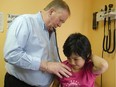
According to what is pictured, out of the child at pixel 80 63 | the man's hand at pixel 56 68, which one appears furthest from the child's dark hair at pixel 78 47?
the man's hand at pixel 56 68

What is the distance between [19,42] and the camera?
4.40 feet

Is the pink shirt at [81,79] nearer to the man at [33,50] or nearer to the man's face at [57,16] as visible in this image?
the man at [33,50]

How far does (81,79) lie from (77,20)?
4.02 feet

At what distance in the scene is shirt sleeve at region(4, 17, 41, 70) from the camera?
4.33 feet

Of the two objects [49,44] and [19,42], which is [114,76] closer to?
[49,44]

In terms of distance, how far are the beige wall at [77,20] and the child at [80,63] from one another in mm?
757

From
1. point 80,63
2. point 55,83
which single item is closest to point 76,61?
point 80,63

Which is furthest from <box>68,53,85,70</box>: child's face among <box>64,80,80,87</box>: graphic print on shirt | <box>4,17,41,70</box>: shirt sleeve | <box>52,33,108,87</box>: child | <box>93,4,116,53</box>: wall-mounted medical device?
<box>93,4,116,53</box>: wall-mounted medical device

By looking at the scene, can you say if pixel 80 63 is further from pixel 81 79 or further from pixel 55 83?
pixel 55 83

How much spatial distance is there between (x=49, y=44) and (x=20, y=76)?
340mm

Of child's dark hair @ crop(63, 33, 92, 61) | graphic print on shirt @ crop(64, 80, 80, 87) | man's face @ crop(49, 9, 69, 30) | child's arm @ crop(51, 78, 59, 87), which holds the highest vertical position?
man's face @ crop(49, 9, 69, 30)

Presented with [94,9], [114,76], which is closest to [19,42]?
[114,76]

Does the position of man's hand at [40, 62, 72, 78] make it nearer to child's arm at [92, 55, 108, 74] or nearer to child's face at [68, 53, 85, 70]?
child's face at [68, 53, 85, 70]

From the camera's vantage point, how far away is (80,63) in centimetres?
142
